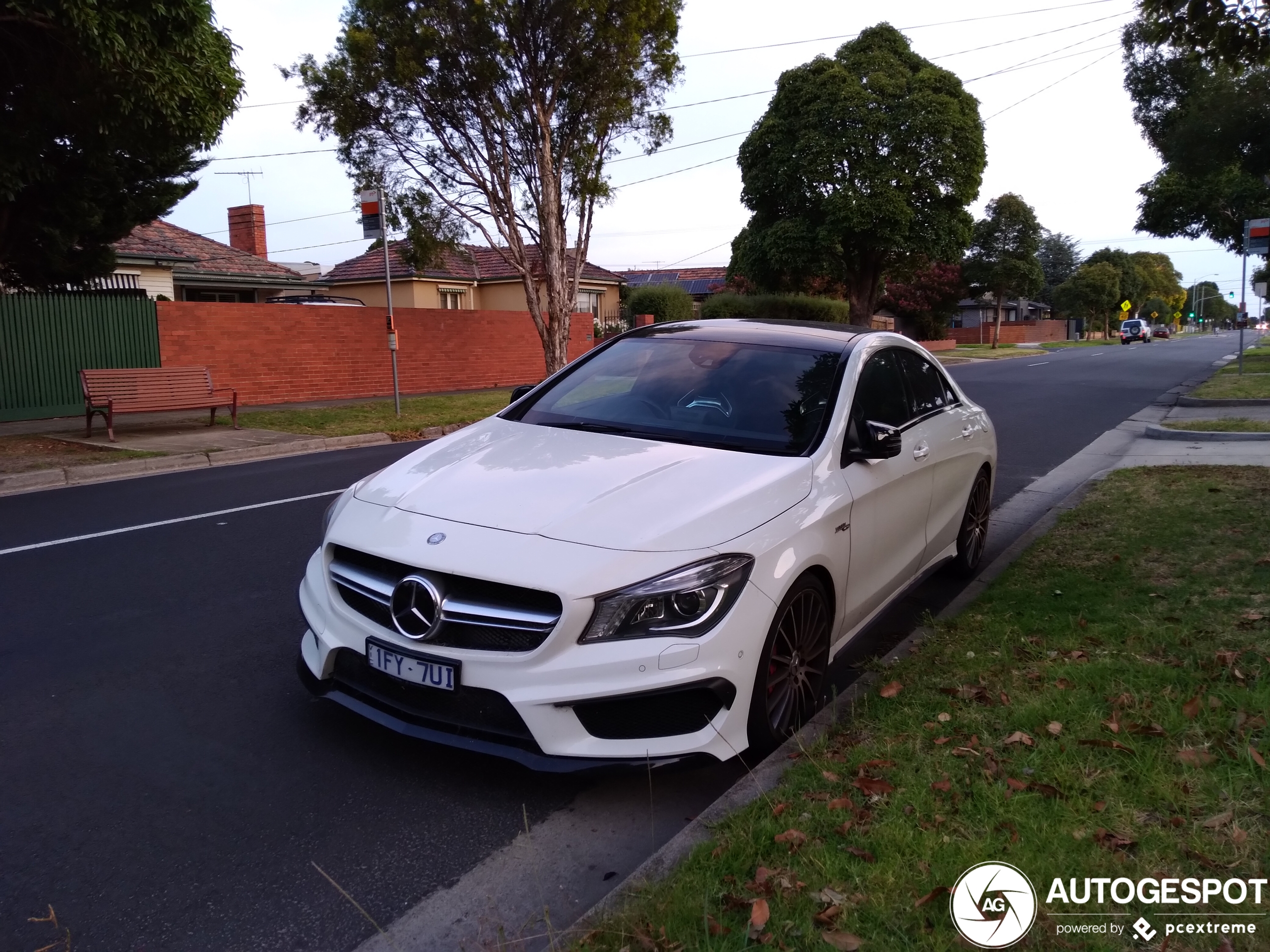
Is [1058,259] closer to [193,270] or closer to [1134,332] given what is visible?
[1134,332]

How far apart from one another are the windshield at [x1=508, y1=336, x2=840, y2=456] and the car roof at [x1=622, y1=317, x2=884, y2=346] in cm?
8

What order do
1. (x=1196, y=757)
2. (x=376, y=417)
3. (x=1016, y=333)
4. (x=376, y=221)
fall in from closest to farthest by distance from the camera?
(x=1196, y=757) → (x=376, y=221) → (x=376, y=417) → (x=1016, y=333)

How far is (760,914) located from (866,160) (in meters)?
31.2

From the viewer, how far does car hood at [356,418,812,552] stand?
3514 mm

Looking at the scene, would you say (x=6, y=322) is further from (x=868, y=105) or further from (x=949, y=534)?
(x=868, y=105)

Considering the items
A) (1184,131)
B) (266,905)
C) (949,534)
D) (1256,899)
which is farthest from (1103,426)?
(266,905)

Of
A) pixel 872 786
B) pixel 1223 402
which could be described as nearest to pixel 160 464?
pixel 872 786

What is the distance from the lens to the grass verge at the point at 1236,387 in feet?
53.8

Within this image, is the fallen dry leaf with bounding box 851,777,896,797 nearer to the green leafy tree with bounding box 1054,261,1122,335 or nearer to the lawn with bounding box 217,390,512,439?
the lawn with bounding box 217,390,512,439

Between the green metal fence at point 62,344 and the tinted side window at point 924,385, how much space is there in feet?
46.0

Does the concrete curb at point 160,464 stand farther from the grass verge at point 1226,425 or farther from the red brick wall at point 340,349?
the grass verge at point 1226,425

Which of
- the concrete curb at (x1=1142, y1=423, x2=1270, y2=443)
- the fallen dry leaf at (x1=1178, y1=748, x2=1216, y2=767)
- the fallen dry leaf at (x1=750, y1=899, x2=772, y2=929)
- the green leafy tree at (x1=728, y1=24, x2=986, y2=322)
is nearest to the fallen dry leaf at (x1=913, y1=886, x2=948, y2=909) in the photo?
the fallen dry leaf at (x1=750, y1=899, x2=772, y2=929)

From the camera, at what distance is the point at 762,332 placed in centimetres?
534

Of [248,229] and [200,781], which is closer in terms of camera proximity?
[200,781]
